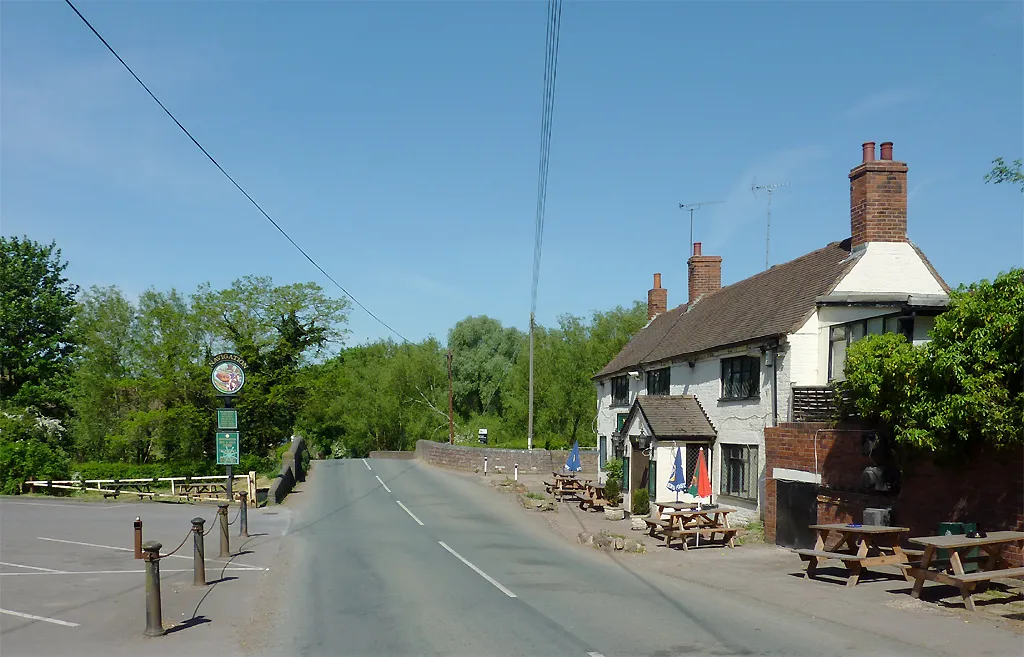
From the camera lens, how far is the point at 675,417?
2469cm

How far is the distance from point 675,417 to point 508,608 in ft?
46.4

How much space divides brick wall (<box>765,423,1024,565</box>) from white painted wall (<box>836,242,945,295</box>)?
4450 millimetres

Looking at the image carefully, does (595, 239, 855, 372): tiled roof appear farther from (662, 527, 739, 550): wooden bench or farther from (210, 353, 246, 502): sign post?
(210, 353, 246, 502): sign post

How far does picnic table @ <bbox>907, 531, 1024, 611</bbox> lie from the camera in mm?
10742

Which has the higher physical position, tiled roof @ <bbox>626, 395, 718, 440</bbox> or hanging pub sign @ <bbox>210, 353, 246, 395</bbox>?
hanging pub sign @ <bbox>210, 353, 246, 395</bbox>

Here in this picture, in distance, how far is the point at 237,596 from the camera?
12.5m

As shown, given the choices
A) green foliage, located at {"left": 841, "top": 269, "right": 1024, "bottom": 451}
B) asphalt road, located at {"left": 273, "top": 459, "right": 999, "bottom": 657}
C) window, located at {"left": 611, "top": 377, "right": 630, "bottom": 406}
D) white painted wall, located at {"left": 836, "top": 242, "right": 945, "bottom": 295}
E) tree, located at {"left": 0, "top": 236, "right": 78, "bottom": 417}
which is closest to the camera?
asphalt road, located at {"left": 273, "top": 459, "right": 999, "bottom": 657}

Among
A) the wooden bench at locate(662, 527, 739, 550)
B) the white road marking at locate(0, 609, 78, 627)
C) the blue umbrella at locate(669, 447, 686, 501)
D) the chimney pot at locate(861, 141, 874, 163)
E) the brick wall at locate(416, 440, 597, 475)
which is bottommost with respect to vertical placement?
the brick wall at locate(416, 440, 597, 475)

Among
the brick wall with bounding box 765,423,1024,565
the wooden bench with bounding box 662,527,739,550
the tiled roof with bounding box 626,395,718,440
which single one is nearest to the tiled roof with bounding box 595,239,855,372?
the tiled roof with bounding box 626,395,718,440

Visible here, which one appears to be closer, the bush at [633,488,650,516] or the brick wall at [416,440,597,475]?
the bush at [633,488,650,516]

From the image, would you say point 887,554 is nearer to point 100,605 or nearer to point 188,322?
point 100,605

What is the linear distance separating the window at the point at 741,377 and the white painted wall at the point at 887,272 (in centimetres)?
312

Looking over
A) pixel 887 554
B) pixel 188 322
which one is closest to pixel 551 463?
pixel 188 322

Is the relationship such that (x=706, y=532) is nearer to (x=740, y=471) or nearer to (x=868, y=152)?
(x=740, y=471)
